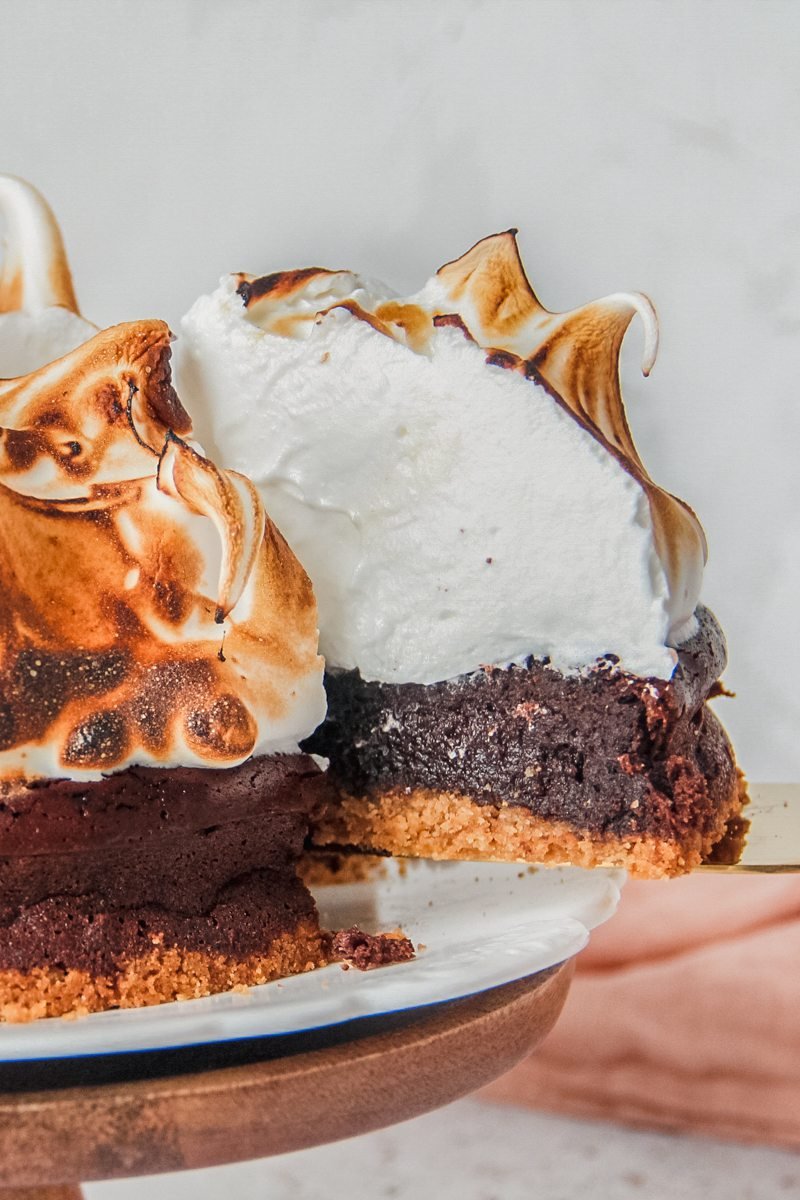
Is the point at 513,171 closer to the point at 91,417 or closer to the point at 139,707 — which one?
the point at 91,417

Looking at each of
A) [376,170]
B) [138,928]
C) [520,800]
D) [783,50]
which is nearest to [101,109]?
[376,170]

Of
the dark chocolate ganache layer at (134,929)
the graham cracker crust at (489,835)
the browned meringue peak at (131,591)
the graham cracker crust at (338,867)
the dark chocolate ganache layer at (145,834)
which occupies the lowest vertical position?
the graham cracker crust at (338,867)

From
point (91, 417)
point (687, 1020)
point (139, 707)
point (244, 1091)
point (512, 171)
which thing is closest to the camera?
point (244, 1091)

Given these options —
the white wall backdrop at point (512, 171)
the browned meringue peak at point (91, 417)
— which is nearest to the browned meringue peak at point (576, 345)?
the browned meringue peak at point (91, 417)

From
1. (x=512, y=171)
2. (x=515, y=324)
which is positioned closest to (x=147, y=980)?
(x=515, y=324)

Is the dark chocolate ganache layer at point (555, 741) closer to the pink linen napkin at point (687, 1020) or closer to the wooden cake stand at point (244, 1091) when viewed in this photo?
the pink linen napkin at point (687, 1020)

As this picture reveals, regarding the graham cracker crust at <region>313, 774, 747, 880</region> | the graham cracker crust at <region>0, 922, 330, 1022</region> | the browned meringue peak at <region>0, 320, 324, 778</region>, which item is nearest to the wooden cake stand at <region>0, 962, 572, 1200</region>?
the graham cracker crust at <region>0, 922, 330, 1022</region>

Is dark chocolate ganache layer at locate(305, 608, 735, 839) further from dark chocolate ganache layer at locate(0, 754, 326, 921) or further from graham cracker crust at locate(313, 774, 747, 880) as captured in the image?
dark chocolate ganache layer at locate(0, 754, 326, 921)
